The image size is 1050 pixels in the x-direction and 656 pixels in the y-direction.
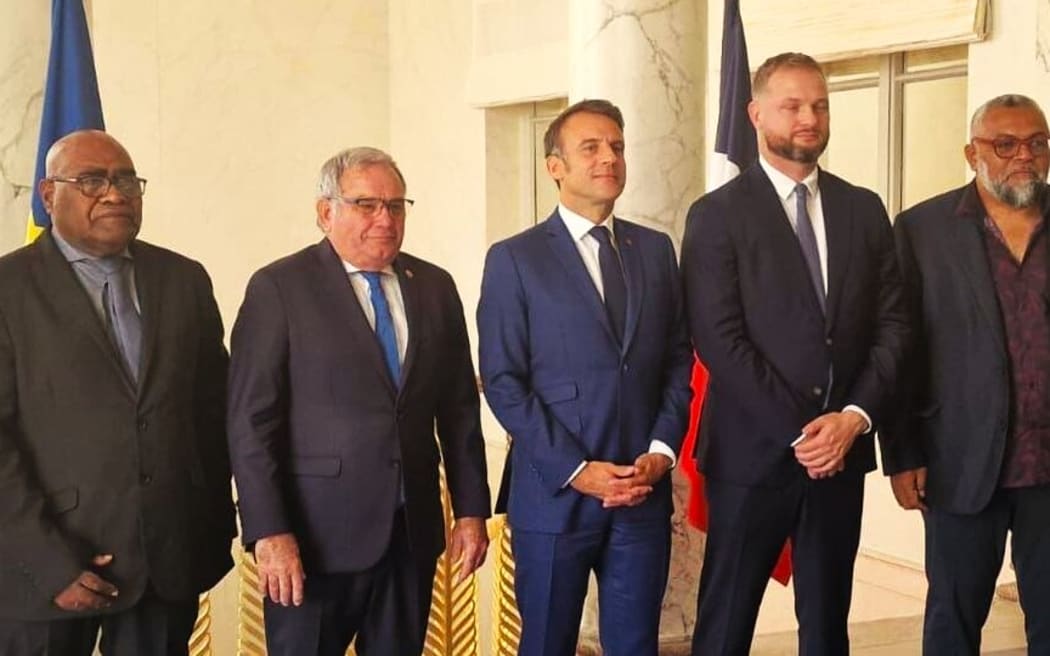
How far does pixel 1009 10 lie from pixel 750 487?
4543 millimetres

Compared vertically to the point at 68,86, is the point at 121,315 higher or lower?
lower

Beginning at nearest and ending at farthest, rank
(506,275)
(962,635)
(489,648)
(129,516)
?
(129,516)
(506,275)
(962,635)
(489,648)

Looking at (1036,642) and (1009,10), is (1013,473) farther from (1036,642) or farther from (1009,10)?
(1009,10)

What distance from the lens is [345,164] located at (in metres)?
3.49

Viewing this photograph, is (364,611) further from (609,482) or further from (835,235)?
(835,235)


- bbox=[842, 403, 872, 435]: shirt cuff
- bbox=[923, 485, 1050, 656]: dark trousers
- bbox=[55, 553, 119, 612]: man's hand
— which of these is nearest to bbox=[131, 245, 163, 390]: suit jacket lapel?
bbox=[55, 553, 119, 612]: man's hand

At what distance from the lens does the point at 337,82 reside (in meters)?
13.1

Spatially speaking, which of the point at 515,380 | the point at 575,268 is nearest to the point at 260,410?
the point at 515,380

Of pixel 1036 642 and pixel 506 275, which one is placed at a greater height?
pixel 506 275

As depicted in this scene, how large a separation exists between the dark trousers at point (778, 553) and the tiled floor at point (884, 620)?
1.59m

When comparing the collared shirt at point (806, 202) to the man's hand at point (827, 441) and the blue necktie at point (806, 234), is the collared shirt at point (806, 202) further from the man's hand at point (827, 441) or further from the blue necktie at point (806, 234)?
the man's hand at point (827, 441)

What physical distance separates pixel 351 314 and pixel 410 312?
0.49 feet

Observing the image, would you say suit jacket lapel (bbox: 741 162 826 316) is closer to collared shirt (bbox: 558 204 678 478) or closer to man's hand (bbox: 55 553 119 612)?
collared shirt (bbox: 558 204 678 478)

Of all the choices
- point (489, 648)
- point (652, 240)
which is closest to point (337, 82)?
point (489, 648)
